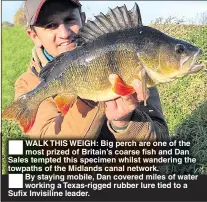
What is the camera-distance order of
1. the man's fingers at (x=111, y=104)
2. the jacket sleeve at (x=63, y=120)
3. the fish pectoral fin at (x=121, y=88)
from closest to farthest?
1. the fish pectoral fin at (x=121, y=88)
2. the man's fingers at (x=111, y=104)
3. the jacket sleeve at (x=63, y=120)

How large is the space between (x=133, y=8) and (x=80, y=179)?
65 cm

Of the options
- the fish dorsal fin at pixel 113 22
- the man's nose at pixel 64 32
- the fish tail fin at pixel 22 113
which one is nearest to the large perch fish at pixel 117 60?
the fish dorsal fin at pixel 113 22

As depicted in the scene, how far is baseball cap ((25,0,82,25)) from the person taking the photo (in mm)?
1317

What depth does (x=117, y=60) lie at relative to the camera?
1029mm

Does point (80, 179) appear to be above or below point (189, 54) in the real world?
below

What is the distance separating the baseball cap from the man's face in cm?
2

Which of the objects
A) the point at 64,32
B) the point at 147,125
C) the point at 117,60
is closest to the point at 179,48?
the point at 117,60

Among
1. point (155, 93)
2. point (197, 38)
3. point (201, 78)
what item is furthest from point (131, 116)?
point (197, 38)

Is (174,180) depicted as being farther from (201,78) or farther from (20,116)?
(201,78)

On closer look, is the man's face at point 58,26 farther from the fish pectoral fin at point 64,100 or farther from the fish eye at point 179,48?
the fish eye at point 179,48

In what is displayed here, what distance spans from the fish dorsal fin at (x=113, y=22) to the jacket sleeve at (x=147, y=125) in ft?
Answer: 0.82

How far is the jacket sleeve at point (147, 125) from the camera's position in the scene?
1201 millimetres

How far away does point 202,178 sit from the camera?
5.16ft

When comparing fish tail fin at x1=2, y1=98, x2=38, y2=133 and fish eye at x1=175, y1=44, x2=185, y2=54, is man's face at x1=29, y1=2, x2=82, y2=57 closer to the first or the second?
fish tail fin at x1=2, y1=98, x2=38, y2=133
